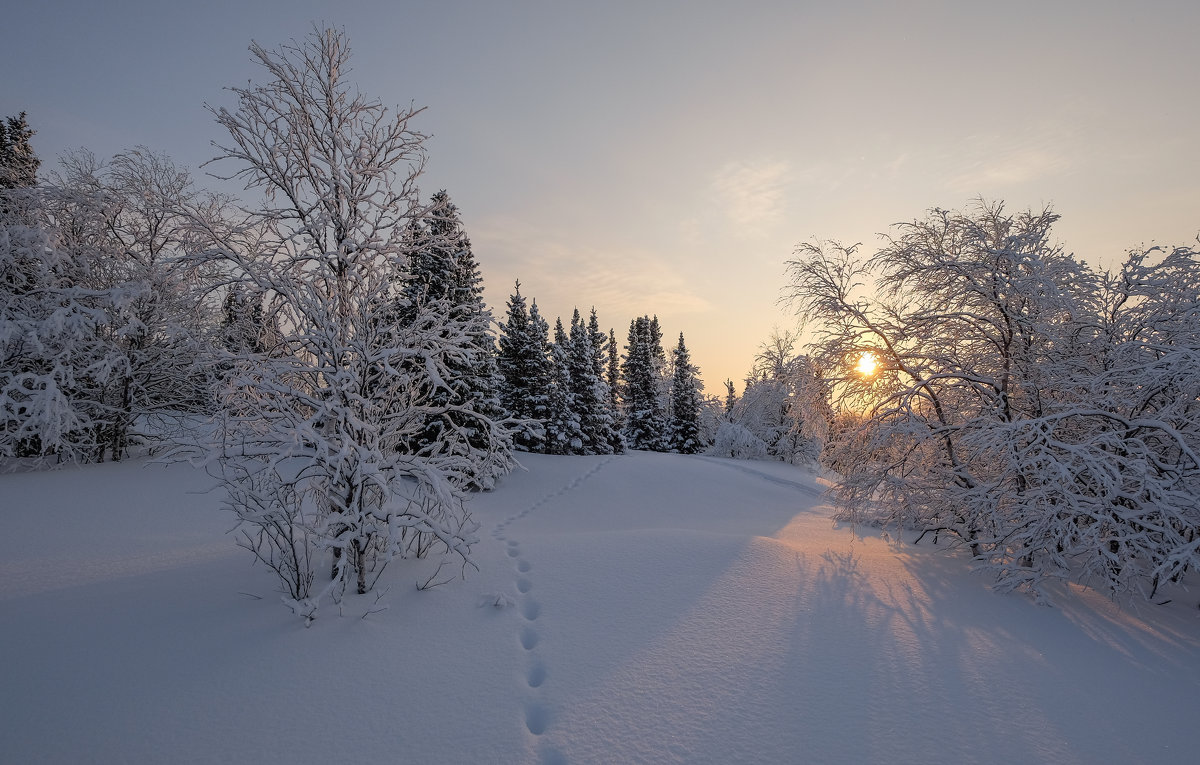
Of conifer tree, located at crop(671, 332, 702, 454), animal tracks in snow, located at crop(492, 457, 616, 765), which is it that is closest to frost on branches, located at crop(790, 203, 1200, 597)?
animal tracks in snow, located at crop(492, 457, 616, 765)

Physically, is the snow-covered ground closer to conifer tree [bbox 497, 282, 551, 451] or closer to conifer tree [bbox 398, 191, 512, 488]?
conifer tree [bbox 398, 191, 512, 488]

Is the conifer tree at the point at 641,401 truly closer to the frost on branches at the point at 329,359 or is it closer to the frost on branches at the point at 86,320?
the frost on branches at the point at 86,320

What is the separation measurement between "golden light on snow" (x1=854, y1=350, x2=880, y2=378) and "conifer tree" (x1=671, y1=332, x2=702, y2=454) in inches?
1220

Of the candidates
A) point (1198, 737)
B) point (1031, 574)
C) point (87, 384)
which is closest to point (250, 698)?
point (1198, 737)

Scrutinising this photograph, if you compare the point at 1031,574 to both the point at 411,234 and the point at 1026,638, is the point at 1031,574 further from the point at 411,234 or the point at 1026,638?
the point at 411,234

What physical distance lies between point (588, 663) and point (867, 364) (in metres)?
6.76

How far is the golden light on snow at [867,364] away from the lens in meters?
8.16

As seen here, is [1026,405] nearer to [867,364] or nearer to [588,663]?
[867,364]

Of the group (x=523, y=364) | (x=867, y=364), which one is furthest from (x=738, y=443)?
(x=867, y=364)

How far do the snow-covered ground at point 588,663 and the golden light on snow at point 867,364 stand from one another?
3096mm

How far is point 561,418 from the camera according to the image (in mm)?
26000

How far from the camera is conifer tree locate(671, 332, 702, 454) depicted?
3906cm

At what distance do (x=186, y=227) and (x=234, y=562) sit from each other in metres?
3.97

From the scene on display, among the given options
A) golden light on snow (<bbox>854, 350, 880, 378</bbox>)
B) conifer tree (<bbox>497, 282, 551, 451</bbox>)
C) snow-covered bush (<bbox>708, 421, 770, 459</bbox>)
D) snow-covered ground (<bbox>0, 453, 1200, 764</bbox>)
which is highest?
conifer tree (<bbox>497, 282, 551, 451</bbox>)
